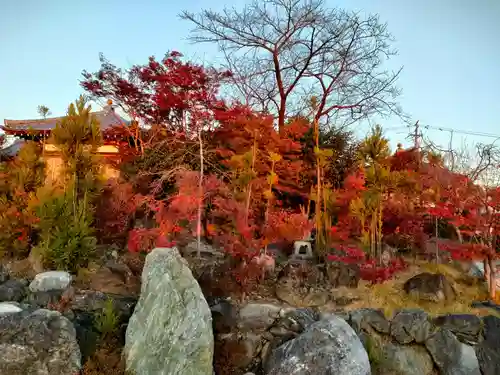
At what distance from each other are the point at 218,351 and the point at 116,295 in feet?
6.64

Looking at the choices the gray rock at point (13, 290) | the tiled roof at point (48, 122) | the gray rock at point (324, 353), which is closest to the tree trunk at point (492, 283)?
the gray rock at point (324, 353)

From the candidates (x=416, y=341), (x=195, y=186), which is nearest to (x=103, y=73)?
(x=195, y=186)

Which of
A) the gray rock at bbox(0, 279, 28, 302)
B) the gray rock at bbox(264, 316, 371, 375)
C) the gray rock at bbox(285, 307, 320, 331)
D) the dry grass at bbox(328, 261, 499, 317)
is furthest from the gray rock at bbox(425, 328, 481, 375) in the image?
the gray rock at bbox(0, 279, 28, 302)

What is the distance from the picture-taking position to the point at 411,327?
6.07m

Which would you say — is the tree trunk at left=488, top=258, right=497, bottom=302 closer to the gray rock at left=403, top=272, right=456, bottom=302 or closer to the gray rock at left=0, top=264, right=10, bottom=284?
the gray rock at left=403, top=272, right=456, bottom=302

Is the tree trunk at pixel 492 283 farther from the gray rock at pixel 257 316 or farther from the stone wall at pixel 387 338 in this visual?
the gray rock at pixel 257 316

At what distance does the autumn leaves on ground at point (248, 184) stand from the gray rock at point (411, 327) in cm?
48

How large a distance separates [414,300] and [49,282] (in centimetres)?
617

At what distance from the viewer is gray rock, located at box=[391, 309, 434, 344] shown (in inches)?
238

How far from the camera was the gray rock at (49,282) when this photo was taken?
6.68m

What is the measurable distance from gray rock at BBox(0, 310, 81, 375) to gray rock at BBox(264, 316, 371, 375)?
2646 mm

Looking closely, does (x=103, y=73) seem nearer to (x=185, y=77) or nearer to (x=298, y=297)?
(x=185, y=77)

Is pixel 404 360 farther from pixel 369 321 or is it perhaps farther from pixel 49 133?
pixel 49 133

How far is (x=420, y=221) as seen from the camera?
30.3 ft
